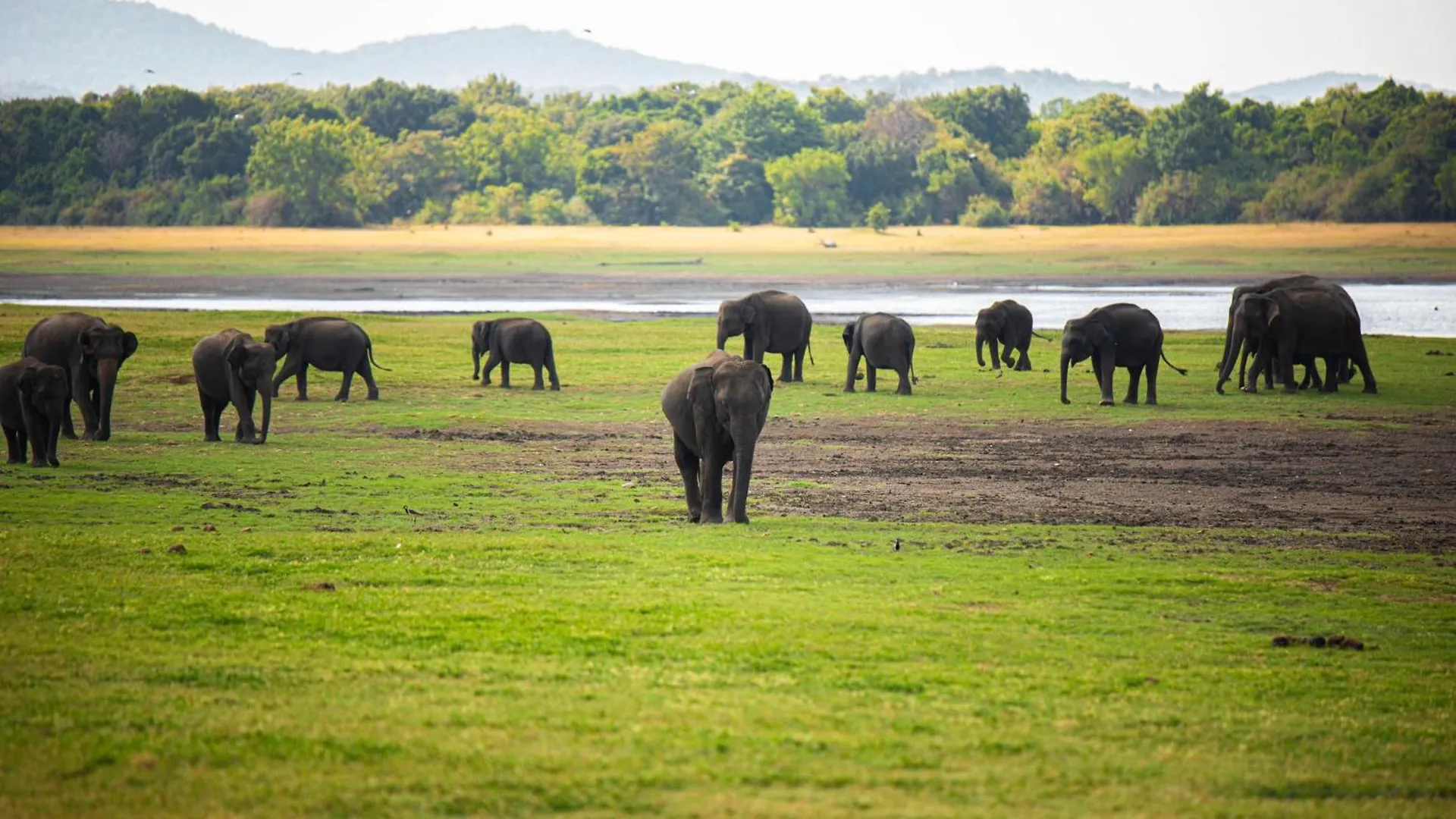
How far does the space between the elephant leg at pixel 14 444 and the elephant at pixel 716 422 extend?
8.17 meters

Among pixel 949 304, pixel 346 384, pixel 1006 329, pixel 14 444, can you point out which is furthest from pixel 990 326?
pixel 949 304

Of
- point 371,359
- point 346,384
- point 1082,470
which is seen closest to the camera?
point 1082,470

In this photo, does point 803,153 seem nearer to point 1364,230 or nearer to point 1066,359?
point 1364,230

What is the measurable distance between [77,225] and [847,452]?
101 meters

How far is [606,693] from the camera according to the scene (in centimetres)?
930

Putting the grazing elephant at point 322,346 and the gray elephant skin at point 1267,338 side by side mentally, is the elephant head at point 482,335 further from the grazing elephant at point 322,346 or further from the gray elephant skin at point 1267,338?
the gray elephant skin at point 1267,338

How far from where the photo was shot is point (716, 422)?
15617 mm

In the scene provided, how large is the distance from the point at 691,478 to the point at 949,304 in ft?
144

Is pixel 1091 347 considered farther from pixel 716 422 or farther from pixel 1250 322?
pixel 716 422

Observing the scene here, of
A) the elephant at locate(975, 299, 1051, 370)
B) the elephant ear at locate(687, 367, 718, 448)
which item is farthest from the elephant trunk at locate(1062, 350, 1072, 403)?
the elephant ear at locate(687, 367, 718, 448)

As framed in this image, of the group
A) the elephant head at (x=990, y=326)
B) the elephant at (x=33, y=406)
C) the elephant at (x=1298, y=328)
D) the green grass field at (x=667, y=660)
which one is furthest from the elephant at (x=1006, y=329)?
the elephant at (x=33, y=406)

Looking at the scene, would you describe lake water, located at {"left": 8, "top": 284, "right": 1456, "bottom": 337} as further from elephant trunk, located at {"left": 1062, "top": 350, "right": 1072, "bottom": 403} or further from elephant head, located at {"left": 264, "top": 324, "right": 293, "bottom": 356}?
elephant head, located at {"left": 264, "top": 324, "right": 293, "bottom": 356}

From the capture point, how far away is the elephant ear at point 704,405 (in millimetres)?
15469

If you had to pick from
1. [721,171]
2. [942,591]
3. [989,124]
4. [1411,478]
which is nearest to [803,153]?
[721,171]
